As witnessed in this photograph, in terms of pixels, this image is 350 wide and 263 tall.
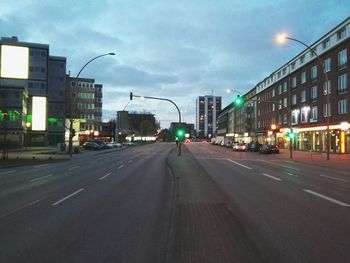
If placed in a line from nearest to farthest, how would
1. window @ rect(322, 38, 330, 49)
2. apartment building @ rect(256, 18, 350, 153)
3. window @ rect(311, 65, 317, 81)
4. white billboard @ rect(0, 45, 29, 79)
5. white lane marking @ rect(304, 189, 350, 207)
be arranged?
white lane marking @ rect(304, 189, 350, 207) → apartment building @ rect(256, 18, 350, 153) → window @ rect(322, 38, 330, 49) → window @ rect(311, 65, 317, 81) → white billboard @ rect(0, 45, 29, 79)

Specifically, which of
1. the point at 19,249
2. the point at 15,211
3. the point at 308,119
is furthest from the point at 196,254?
the point at 308,119

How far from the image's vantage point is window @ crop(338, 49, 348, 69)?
191 feet

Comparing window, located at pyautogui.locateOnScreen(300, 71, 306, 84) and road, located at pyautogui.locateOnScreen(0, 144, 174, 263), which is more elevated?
window, located at pyautogui.locateOnScreen(300, 71, 306, 84)

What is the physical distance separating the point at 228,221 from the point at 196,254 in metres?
2.89

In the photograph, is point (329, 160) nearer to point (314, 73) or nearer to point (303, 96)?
point (314, 73)

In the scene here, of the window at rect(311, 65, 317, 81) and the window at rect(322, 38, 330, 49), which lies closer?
the window at rect(322, 38, 330, 49)

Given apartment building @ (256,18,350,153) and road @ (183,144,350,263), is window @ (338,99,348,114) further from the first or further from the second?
road @ (183,144,350,263)

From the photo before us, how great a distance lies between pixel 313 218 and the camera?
10344 millimetres

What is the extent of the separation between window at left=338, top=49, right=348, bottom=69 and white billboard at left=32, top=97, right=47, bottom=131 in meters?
58.9

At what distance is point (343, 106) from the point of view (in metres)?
59.1

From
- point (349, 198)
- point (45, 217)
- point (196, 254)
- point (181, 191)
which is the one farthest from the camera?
point (181, 191)

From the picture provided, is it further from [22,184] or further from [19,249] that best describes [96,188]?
[19,249]

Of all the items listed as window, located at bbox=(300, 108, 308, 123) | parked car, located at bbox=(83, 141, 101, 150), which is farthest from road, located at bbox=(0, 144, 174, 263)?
parked car, located at bbox=(83, 141, 101, 150)

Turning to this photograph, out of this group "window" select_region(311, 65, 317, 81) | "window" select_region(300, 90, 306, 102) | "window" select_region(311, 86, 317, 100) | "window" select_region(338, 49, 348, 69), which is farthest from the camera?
"window" select_region(300, 90, 306, 102)
